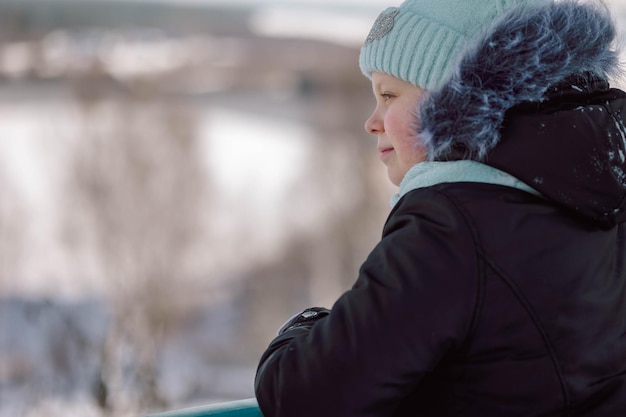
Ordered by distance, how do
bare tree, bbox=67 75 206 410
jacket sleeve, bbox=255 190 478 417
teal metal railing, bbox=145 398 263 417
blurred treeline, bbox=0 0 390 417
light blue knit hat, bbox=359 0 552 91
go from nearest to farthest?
jacket sleeve, bbox=255 190 478 417
light blue knit hat, bbox=359 0 552 91
teal metal railing, bbox=145 398 263 417
blurred treeline, bbox=0 0 390 417
bare tree, bbox=67 75 206 410

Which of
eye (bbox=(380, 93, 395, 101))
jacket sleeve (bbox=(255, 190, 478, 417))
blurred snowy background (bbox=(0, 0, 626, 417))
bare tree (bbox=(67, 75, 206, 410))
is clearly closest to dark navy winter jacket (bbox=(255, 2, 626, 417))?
jacket sleeve (bbox=(255, 190, 478, 417))

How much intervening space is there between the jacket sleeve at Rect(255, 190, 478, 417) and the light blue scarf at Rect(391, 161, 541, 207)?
44mm

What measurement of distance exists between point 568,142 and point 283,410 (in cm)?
44

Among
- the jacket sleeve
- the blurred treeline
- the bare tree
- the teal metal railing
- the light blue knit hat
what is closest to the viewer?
the jacket sleeve

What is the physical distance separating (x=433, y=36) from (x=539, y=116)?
0.20 metres

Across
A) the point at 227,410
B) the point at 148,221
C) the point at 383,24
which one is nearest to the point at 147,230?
the point at 148,221

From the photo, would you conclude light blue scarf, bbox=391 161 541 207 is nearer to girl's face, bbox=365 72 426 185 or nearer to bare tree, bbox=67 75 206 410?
girl's face, bbox=365 72 426 185

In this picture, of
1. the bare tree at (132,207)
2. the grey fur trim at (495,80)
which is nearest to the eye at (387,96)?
the grey fur trim at (495,80)

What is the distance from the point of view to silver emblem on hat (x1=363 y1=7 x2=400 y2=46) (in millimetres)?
1173

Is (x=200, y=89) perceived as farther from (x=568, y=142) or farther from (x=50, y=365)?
(x=568, y=142)

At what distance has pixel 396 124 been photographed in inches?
43.9

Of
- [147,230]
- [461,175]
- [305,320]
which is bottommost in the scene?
[147,230]

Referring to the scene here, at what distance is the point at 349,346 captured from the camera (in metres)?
0.93

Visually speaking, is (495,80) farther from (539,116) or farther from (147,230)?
(147,230)
